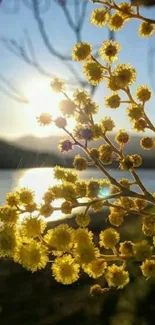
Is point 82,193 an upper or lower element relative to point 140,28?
lower

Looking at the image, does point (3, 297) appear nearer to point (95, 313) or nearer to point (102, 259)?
point (95, 313)

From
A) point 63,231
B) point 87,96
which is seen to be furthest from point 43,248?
point 87,96

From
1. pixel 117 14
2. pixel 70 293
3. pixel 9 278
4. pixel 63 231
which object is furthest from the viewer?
pixel 9 278

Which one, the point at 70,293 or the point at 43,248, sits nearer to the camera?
the point at 43,248

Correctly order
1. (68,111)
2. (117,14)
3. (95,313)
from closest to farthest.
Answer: (68,111) < (117,14) < (95,313)

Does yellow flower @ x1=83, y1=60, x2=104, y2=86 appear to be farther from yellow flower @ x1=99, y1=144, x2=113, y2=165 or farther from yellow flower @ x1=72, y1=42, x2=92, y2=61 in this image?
yellow flower @ x1=99, y1=144, x2=113, y2=165

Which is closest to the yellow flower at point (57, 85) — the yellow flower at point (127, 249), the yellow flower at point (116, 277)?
the yellow flower at point (127, 249)

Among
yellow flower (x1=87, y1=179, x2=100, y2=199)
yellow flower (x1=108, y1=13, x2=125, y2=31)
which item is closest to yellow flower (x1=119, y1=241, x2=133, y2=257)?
yellow flower (x1=87, y1=179, x2=100, y2=199)

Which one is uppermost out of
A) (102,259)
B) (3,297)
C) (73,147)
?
(73,147)
